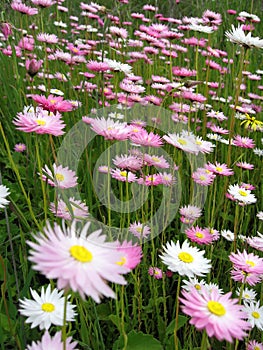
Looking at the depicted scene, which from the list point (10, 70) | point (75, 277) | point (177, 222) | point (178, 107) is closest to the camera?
point (75, 277)

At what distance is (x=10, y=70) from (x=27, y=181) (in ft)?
3.44

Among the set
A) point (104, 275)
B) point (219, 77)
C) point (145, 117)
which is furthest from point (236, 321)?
point (219, 77)

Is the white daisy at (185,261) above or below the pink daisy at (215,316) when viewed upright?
below

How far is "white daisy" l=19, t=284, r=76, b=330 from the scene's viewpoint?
2.31ft

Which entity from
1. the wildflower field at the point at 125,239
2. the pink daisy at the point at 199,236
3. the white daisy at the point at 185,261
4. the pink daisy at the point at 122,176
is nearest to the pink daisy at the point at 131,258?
the wildflower field at the point at 125,239

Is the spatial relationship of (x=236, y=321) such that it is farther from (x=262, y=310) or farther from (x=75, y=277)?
(x=262, y=310)

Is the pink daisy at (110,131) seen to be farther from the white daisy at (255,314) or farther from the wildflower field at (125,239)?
the white daisy at (255,314)

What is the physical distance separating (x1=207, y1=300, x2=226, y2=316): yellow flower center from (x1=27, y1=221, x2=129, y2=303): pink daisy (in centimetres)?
17

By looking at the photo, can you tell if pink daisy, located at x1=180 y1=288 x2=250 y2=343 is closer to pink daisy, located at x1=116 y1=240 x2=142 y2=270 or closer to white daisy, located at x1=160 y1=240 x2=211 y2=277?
pink daisy, located at x1=116 y1=240 x2=142 y2=270

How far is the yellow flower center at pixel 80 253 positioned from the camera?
1.43 feet

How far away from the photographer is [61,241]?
0.45 metres

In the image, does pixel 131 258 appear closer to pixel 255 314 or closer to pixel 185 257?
pixel 185 257

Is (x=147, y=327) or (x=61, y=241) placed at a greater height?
(x=61, y=241)

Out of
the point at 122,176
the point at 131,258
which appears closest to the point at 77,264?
the point at 131,258
